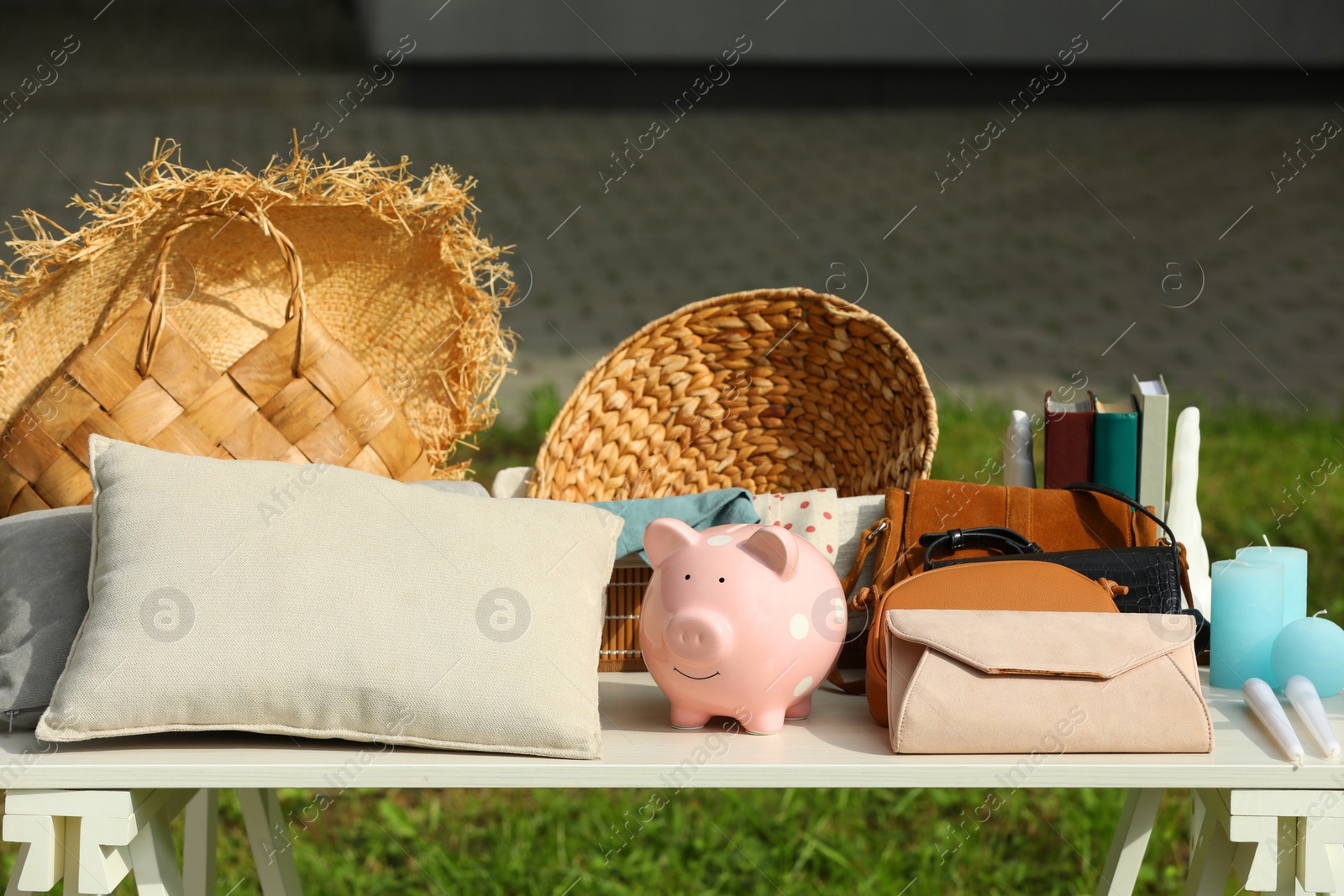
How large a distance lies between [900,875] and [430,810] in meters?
0.97

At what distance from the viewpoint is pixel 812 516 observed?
1.63 meters

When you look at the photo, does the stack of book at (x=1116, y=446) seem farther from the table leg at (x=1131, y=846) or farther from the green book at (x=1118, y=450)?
the table leg at (x=1131, y=846)

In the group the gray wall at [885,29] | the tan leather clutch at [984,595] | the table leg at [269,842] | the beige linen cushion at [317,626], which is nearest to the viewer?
the beige linen cushion at [317,626]

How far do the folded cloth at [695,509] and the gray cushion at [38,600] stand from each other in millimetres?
631

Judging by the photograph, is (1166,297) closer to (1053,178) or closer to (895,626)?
(1053,178)

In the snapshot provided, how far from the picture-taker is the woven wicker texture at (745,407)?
1786 mm

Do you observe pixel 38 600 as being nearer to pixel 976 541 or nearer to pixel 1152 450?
pixel 976 541

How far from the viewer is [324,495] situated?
4.42 feet

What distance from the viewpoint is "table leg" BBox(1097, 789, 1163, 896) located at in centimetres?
171

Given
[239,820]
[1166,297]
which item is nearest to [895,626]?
[239,820]

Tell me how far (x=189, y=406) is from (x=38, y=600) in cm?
36

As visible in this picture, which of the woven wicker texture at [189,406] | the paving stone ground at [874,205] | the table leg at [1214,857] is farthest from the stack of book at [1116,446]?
the paving stone ground at [874,205]

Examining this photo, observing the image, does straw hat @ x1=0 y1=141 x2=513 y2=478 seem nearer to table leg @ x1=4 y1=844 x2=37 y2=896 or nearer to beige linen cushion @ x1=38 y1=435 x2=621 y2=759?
beige linen cushion @ x1=38 y1=435 x2=621 y2=759

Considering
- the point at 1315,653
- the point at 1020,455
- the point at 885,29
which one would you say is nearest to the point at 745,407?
the point at 1020,455
